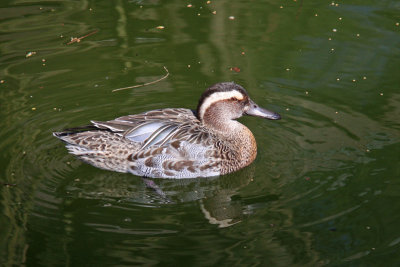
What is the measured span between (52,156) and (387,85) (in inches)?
187

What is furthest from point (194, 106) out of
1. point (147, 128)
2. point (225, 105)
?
point (147, 128)

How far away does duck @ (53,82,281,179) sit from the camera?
796 centimetres

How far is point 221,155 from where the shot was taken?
809 cm

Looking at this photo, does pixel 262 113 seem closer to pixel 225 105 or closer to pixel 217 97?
pixel 225 105

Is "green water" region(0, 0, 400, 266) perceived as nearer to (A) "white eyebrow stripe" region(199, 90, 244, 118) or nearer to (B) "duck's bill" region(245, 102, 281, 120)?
(B) "duck's bill" region(245, 102, 281, 120)

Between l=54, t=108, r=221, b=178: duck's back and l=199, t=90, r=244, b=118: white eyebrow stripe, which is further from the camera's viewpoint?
l=199, t=90, r=244, b=118: white eyebrow stripe

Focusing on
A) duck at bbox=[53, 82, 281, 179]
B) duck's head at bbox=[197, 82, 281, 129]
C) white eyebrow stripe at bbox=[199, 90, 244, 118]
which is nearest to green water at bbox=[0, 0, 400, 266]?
duck at bbox=[53, 82, 281, 179]

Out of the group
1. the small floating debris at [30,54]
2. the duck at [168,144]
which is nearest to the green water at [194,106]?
the small floating debris at [30,54]

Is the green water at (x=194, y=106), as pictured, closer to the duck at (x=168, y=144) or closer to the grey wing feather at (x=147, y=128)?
the duck at (x=168, y=144)

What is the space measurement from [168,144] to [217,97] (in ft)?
2.65

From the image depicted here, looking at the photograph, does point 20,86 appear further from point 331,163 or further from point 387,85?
point 387,85

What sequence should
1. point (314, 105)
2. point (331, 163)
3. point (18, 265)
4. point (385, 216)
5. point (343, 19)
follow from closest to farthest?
point (18, 265), point (385, 216), point (331, 163), point (314, 105), point (343, 19)

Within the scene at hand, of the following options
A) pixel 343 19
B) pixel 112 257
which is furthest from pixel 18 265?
pixel 343 19

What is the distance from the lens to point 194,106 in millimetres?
→ 9398
